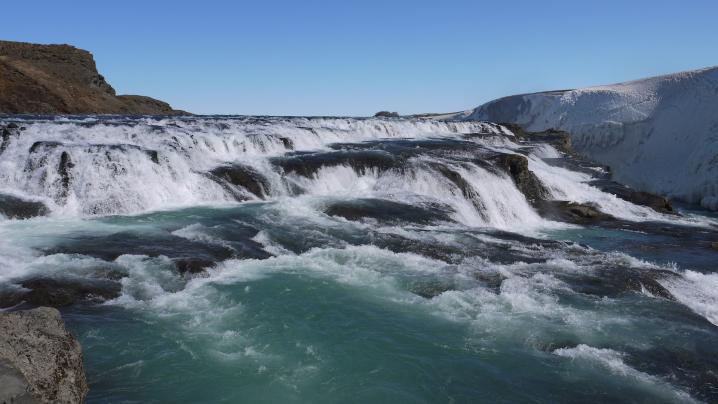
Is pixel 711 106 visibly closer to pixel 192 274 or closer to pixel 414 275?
pixel 414 275

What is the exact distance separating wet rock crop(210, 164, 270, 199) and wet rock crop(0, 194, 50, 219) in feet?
15.1

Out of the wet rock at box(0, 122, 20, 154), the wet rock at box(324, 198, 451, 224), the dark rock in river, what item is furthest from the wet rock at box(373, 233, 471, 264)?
the wet rock at box(0, 122, 20, 154)

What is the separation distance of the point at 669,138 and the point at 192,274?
3129cm

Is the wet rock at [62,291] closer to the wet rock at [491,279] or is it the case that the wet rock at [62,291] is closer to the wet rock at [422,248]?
the wet rock at [422,248]

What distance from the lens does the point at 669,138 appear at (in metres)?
31.2

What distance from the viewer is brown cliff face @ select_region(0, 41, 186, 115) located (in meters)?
35.9

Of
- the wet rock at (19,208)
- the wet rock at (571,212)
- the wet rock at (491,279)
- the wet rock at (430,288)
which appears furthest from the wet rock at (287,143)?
the wet rock at (430,288)

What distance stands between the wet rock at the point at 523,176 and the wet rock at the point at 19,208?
13.8 meters

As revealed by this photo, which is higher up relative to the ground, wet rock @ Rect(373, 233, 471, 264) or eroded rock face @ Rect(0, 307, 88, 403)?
eroded rock face @ Rect(0, 307, 88, 403)

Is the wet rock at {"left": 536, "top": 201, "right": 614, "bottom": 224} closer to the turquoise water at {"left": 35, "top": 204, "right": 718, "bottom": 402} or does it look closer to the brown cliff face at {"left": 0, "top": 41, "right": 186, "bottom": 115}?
the turquoise water at {"left": 35, "top": 204, "right": 718, "bottom": 402}

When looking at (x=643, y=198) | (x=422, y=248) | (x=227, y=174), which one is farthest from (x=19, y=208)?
(x=643, y=198)

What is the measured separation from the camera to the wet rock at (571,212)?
16531 millimetres

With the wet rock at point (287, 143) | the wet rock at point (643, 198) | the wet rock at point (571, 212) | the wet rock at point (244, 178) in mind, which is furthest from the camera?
the wet rock at point (287, 143)

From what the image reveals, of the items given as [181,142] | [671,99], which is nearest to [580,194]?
[181,142]
